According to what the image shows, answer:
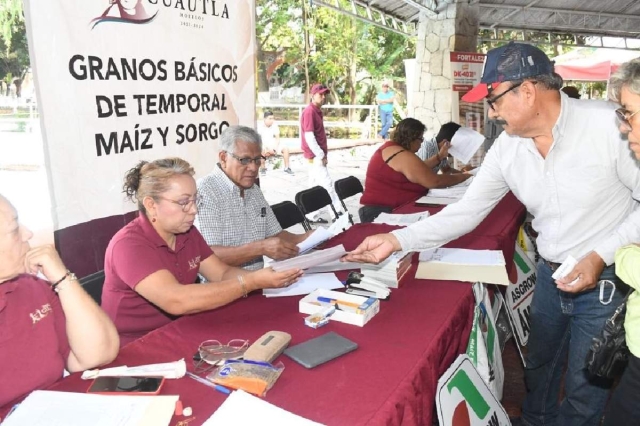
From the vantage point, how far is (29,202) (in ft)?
Result: 20.2

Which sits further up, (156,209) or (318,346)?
(156,209)

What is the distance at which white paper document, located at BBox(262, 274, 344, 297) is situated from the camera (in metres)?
1.91

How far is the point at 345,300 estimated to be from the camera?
5.69ft

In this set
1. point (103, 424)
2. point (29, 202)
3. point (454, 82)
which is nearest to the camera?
point (103, 424)

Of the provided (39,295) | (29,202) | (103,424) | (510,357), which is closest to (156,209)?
(39,295)

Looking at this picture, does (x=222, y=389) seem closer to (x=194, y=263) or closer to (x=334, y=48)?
(x=194, y=263)

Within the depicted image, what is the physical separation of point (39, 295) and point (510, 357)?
110 inches

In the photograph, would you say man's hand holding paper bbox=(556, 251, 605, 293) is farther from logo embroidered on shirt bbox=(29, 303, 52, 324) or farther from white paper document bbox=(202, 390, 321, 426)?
logo embroidered on shirt bbox=(29, 303, 52, 324)

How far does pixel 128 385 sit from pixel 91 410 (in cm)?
12

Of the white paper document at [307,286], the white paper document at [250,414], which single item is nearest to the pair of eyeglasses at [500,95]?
the white paper document at [307,286]

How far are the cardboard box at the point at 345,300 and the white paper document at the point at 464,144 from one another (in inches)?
121

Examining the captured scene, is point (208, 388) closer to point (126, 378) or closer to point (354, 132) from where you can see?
point (126, 378)

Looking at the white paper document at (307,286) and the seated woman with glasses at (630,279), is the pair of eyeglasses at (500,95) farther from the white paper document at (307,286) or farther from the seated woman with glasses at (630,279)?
the white paper document at (307,286)

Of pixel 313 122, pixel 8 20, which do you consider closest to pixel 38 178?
pixel 8 20
